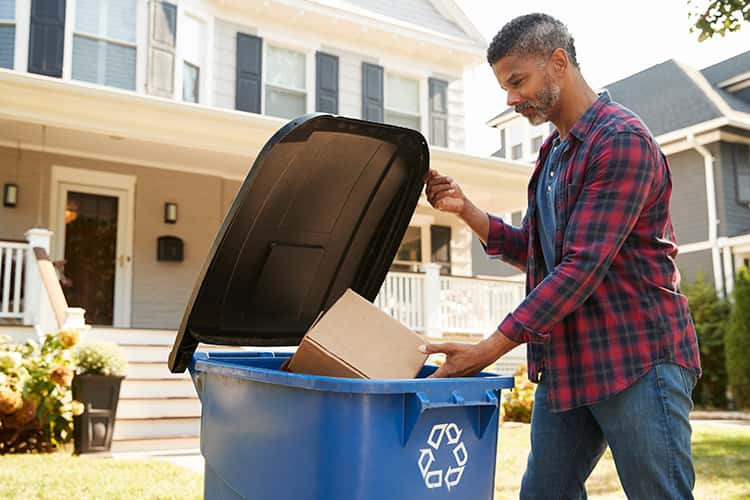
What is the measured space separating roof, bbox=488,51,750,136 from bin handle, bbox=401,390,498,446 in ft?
50.7

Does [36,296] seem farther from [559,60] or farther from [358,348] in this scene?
[559,60]

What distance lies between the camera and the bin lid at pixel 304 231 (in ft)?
7.40

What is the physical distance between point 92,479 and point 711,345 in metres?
12.0

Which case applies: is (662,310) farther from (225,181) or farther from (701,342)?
(701,342)

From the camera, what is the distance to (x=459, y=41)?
1295 centimetres

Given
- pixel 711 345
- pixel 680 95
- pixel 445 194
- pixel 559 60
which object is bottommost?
pixel 711 345

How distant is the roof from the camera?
53.5 feet

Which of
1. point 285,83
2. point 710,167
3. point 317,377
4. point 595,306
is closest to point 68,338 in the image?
point 317,377

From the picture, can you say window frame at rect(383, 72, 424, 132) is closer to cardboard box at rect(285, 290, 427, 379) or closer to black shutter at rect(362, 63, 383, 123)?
black shutter at rect(362, 63, 383, 123)

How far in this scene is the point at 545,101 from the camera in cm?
201

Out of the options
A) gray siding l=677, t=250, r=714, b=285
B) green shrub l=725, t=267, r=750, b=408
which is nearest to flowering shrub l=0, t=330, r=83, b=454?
green shrub l=725, t=267, r=750, b=408

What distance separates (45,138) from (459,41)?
713cm

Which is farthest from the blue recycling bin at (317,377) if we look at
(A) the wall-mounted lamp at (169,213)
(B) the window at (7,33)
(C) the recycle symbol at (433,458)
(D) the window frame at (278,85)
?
(D) the window frame at (278,85)

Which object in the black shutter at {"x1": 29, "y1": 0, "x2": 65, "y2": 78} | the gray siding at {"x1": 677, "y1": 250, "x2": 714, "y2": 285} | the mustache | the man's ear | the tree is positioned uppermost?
the black shutter at {"x1": 29, "y1": 0, "x2": 65, "y2": 78}
